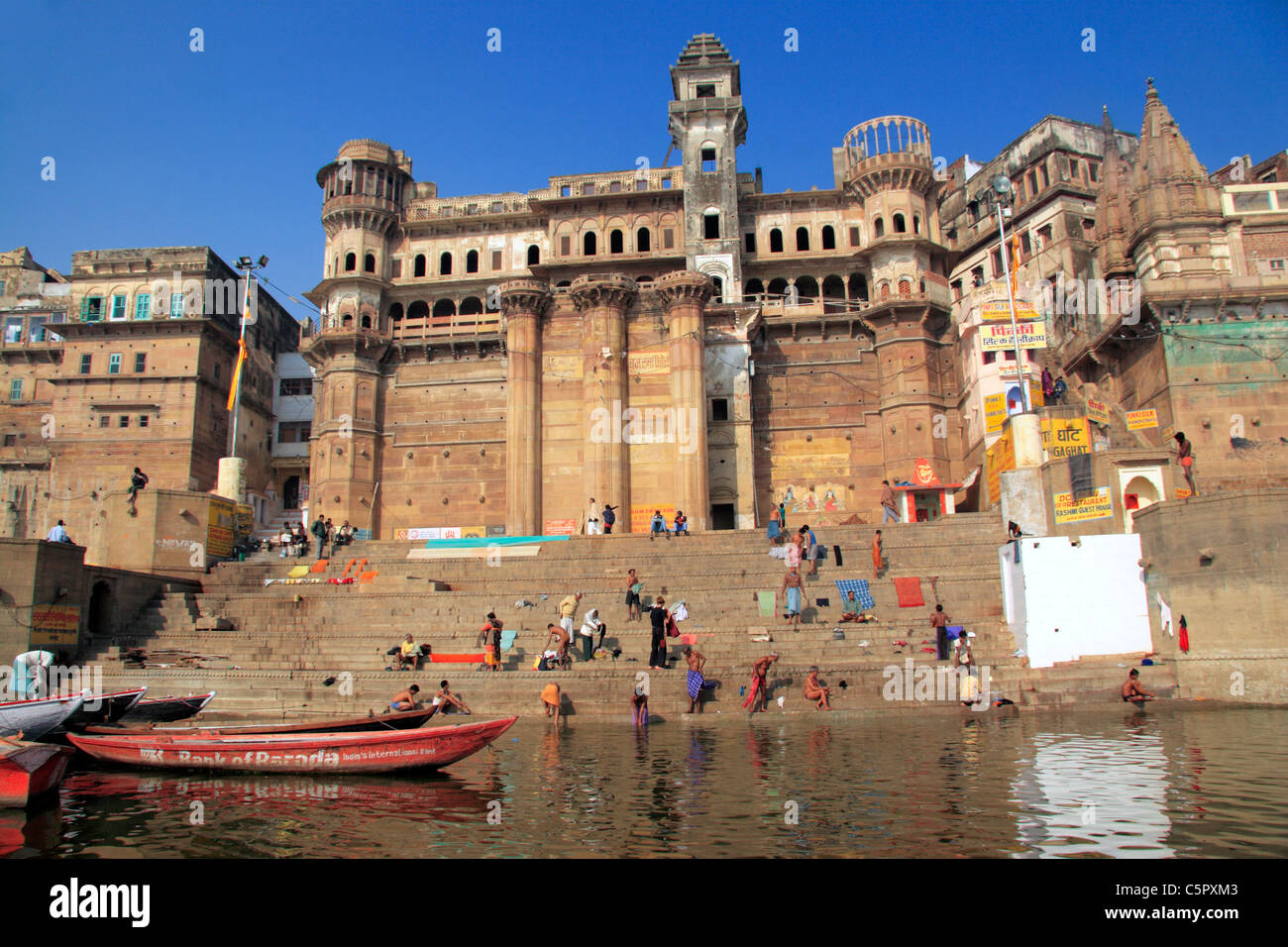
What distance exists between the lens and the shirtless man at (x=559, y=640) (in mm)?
16594

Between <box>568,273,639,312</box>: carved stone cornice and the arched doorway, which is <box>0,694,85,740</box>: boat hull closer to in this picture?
the arched doorway

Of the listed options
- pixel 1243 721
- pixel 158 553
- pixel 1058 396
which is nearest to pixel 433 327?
pixel 158 553

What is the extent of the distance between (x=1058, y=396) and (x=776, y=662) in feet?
49.5

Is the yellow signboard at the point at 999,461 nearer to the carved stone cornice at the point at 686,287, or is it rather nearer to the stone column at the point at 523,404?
the carved stone cornice at the point at 686,287

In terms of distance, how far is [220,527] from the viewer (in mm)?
25484

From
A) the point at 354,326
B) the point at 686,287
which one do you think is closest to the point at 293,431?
the point at 354,326

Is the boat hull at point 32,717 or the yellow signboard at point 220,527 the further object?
the yellow signboard at point 220,527

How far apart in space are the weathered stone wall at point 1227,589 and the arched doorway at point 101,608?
2279 centimetres

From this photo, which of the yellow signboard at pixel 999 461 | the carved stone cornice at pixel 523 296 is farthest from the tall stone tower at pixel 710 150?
the yellow signboard at pixel 999 461

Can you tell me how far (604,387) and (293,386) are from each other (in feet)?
75.5

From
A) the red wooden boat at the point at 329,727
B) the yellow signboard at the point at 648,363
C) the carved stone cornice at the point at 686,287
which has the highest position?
the carved stone cornice at the point at 686,287

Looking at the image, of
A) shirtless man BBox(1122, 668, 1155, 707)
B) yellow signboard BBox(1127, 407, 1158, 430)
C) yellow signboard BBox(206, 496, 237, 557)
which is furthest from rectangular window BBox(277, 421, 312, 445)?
shirtless man BBox(1122, 668, 1155, 707)

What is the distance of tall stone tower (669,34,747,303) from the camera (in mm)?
36531
